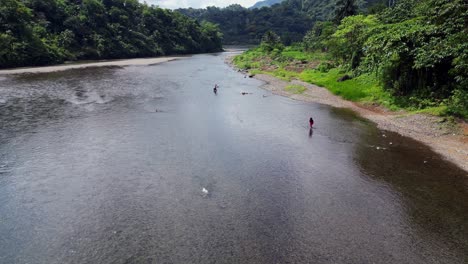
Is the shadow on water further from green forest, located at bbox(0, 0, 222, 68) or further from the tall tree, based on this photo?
green forest, located at bbox(0, 0, 222, 68)

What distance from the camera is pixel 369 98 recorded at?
48062mm

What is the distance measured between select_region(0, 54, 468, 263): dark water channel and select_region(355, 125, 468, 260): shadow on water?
90mm

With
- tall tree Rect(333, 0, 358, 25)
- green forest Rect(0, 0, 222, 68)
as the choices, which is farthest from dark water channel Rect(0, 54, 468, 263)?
tall tree Rect(333, 0, 358, 25)

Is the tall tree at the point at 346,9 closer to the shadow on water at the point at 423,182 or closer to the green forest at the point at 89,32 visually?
the shadow on water at the point at 423,182

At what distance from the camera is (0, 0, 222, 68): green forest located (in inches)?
3467

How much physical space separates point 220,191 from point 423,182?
49.0ft

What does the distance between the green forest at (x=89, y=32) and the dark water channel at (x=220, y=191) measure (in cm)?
5748

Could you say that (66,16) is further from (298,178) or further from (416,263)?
(416,263)

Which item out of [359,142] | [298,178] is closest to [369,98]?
[359,142]

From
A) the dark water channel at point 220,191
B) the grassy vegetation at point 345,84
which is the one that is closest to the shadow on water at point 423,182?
the dark water channel at point 220,191

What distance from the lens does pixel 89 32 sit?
122250 mm

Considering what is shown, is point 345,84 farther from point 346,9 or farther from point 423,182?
point 346,9

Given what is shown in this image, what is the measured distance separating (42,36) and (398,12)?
322ft

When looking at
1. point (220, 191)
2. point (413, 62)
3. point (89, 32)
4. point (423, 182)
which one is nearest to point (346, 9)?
point (413, 62)
